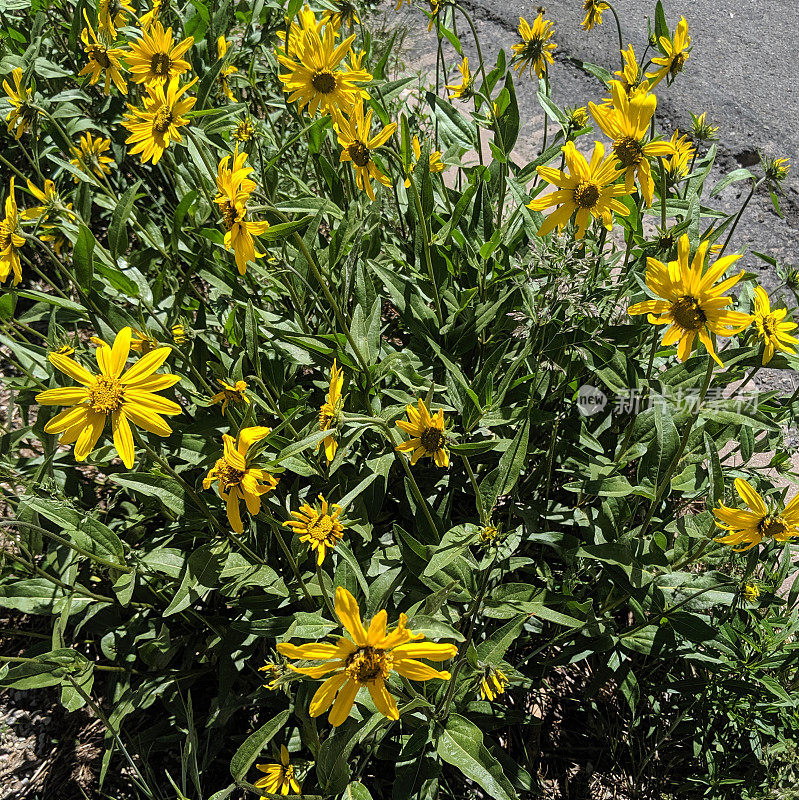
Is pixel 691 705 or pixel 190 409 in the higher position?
pixel 691 705

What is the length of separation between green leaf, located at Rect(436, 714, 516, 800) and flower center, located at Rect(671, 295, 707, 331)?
1.15 m

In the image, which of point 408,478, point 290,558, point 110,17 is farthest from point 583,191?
point 110,17

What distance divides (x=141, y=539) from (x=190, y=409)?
0.55m

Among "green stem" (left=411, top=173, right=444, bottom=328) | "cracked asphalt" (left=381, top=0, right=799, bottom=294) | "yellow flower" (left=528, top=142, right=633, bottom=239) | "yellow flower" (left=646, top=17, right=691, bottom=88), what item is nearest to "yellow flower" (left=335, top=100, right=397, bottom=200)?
"green stem" (left=411, top=173, right=444, bottom=328)

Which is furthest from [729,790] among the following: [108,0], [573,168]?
[108,0]

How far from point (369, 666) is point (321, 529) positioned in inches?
19.9

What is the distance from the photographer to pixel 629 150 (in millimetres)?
1855

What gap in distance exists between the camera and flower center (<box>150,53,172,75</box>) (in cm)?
232

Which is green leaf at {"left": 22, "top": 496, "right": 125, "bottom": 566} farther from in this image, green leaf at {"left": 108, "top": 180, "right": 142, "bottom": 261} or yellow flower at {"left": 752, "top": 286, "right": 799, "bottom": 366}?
yellow flower at {"left": 752, "top": 286, "right": 799, "bottom": 366}

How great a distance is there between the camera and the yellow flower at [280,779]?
178 centimetres

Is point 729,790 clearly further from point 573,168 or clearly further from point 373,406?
point 573,168

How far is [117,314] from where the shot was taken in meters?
2.10

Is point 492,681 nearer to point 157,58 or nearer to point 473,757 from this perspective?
point 473,757

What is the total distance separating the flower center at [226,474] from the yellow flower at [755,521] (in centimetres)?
117
